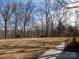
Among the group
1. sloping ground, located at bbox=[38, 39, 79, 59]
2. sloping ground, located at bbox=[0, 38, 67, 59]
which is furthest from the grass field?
sloping ground, located at bbox=[38, 39, 79, 59]

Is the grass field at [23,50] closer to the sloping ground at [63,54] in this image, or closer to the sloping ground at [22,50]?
the sloping ground at [22,50]

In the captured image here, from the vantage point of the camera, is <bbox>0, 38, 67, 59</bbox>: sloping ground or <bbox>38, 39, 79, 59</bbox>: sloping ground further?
<bbox>0, 38, 67, 59</bbox>: sloping ground

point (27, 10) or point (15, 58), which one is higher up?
point (27, 10)

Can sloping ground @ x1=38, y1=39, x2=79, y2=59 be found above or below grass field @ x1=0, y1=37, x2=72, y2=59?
below

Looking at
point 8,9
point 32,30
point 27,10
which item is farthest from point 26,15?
point 32,30

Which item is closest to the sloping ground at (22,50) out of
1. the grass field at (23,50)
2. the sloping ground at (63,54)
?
the grass field at (23,50)

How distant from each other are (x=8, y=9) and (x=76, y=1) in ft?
157

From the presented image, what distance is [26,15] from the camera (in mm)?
62438

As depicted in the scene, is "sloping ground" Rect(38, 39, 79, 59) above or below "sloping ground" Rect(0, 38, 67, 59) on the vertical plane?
below

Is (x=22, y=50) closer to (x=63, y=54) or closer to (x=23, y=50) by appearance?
(x=23, y=50)

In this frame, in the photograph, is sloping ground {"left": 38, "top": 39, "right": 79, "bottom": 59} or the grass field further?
the grass field

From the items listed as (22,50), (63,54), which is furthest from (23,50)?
(63,54)

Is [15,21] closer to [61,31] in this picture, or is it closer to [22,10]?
[22,10]

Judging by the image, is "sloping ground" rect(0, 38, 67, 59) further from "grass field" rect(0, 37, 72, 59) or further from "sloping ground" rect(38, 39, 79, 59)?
"sloping ground" rect(38, 39, 79, 59)
